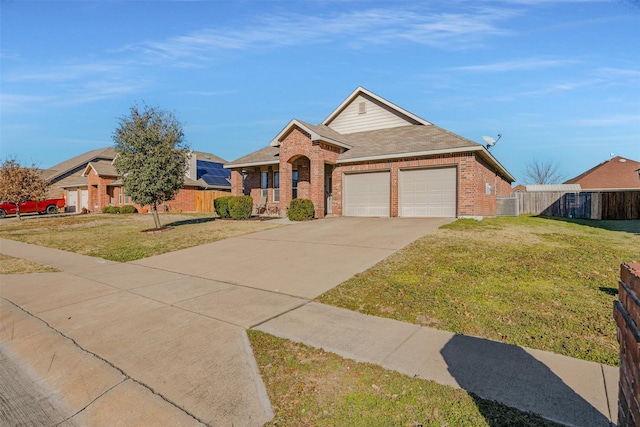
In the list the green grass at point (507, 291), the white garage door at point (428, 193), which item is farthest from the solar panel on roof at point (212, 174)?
the green grass at point (507, 291)

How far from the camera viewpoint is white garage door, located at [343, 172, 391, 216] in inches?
687

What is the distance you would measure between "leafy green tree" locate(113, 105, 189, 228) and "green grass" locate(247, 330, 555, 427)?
13528 millimetres

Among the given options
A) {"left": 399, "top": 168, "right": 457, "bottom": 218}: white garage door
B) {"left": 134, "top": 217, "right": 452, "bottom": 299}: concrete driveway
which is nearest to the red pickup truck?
{"left": 134, "top": 217, "right": 452, "bottom": 299}: concrete driveway

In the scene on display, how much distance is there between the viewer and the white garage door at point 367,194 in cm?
1744

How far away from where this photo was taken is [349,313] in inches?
204

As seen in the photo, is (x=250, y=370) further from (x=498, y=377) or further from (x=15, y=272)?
(x=15, y=272)

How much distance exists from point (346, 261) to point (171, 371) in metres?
5.29

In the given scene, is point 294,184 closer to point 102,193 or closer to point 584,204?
point 584,204

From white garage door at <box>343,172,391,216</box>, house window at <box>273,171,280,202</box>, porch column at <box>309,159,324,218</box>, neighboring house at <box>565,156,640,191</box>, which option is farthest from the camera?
neighboring house at <box>565,156,640,191</box>

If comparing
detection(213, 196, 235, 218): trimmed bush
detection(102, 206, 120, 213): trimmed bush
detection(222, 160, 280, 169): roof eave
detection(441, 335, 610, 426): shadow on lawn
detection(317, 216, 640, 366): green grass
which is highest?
detection(222, 160, 280, 169): roof eave

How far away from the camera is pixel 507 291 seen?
579 cm

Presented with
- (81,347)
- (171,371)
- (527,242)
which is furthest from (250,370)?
(527,242)

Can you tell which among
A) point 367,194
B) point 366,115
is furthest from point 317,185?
point 366,115

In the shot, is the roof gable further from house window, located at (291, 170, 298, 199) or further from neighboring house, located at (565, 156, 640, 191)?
neighboring house, located at (565, 156, 640, 191)
